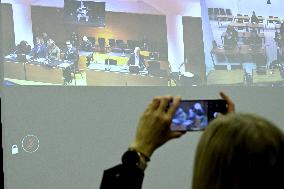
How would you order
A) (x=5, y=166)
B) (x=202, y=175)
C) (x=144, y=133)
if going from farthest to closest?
(x=5, y=166)
(x=144, y=133)
(x=202, y=175)

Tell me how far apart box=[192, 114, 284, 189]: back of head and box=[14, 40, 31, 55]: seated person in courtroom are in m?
1.99

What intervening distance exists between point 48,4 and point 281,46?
1495mm

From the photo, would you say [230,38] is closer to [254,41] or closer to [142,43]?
[254,41]

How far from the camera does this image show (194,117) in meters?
1.22

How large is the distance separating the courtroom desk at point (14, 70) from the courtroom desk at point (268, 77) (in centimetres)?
141

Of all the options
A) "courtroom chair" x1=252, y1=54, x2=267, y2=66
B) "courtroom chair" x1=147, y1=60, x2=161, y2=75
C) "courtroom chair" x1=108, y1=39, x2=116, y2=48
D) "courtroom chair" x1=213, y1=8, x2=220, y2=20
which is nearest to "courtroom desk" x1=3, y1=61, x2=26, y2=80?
"courtroom chair" x1=108, y1=39, x2=116, y2=48

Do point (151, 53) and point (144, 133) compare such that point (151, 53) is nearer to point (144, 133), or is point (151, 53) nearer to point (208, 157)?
point (144, 133)

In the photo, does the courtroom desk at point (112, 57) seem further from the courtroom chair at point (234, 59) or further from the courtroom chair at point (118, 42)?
the courtroom chair at point (234, 59)

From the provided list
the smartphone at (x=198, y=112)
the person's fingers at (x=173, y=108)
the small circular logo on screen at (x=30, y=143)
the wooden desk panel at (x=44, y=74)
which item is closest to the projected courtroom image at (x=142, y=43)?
the wooden desk panel at (x=44, y=74)

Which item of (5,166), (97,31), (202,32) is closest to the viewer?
(5,166)

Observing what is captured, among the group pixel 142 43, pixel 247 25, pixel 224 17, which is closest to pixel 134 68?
pixel 142 43

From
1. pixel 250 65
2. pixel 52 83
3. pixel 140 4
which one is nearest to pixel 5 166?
pixel 52 83

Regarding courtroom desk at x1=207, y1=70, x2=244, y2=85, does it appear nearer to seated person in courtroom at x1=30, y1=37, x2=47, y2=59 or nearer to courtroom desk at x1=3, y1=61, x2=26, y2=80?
seated person in courtroom at x1=30, y1=37, x2=47, y2=59

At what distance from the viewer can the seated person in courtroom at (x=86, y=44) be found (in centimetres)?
280
